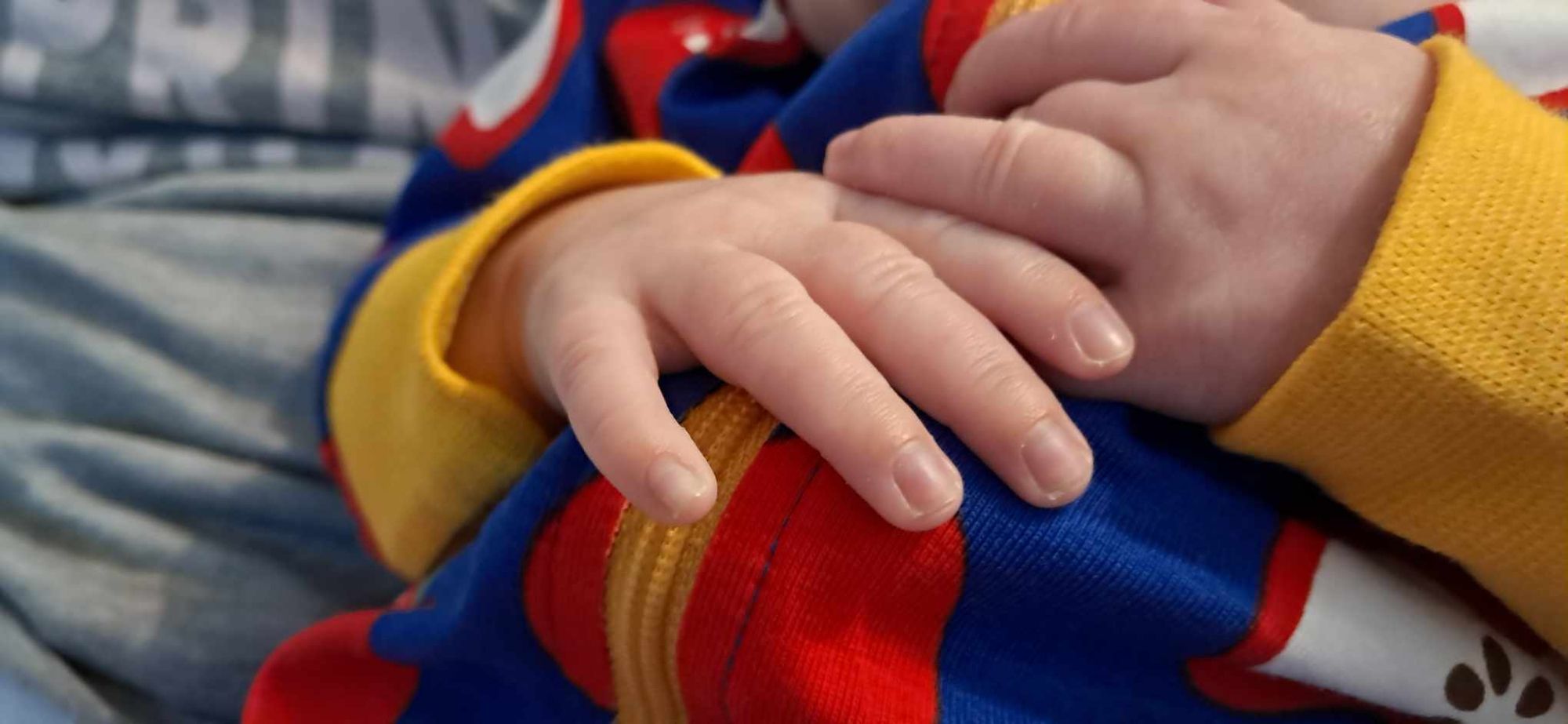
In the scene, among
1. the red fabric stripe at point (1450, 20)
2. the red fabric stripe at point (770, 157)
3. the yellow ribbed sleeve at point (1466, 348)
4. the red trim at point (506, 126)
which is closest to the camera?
the yellow ribbed sleeve at point (1466, 348)

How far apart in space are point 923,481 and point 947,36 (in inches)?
9.6

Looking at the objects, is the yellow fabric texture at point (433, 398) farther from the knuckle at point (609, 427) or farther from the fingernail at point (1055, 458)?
the fingernail at point (1055, 458)

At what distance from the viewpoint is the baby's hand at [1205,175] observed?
0.34 metres

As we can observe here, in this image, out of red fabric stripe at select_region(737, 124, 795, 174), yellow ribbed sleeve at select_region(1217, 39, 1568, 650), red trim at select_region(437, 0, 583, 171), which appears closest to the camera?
yellow ribbed sleeve at select_region(1217, 39, 1568, 650)

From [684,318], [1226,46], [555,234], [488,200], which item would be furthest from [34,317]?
[1226,46]

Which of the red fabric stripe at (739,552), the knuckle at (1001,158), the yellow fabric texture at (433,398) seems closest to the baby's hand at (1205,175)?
the knuckle at (1001,158)

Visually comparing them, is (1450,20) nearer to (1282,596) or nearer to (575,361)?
(1282,596)

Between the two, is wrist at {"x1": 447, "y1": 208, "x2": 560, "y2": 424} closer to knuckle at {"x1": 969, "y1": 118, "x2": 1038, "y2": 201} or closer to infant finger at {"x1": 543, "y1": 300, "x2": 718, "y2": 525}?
infant finger at {"x1": 543, "y1": 300, "x2": 718, "y2": 525}

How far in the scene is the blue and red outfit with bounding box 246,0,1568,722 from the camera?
1.16 feet

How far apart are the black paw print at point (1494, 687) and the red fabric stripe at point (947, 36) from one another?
0.30 meters

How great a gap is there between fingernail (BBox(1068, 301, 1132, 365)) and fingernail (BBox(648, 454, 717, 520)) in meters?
0.13

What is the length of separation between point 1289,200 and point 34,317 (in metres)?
0.70

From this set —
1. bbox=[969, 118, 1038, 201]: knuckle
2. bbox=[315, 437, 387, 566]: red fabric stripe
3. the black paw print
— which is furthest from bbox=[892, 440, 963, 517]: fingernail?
bbox=[315, 437, 387, 566]: red fabric stripe

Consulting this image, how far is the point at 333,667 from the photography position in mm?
524
